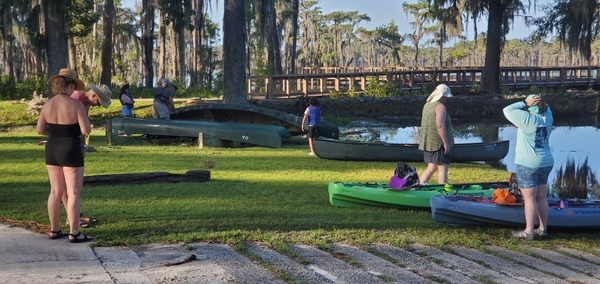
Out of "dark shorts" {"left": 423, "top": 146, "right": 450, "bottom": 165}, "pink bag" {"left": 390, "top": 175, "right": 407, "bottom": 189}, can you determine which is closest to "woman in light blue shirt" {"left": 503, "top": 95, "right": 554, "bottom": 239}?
"pink bag" {"left": 390, "top": 175, "right": 407, "bottom": 189}

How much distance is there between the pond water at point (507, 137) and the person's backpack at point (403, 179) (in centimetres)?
650

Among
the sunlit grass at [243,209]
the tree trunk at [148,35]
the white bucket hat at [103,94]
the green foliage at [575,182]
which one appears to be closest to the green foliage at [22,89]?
the tree trunk at [148,35]

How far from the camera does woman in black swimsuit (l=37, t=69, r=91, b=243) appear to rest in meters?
6.22

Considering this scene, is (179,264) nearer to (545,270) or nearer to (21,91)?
A: (545,270)

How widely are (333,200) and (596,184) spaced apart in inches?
272

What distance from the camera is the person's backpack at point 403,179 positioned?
8.44 metres

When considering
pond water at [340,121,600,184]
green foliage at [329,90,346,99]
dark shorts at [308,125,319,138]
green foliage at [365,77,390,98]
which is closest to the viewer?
dark shorts at [308,125,319,138]

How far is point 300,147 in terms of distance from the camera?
17.3 metres

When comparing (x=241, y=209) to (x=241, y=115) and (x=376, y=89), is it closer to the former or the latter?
(x=241, y=115)

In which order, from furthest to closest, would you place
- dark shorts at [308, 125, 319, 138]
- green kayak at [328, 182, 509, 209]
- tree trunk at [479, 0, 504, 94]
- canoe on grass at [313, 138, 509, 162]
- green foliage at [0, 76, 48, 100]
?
1. tree trunk at [479, 0, 504, 94]
2. green foliage at [0, 76, 48, 100]
3. dark shorts at [308, 125, 319, 138]
4. canoe on grass at [313, 138, 509, 162]
5. green kayak at [328, 182, 509, 209]

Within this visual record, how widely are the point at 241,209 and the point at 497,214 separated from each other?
9.46 feet

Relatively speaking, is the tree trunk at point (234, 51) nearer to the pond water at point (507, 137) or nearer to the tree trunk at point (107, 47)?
the pond water at point (507, 137)

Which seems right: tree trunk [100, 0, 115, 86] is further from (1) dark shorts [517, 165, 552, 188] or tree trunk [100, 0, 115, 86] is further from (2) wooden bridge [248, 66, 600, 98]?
(1) dark shorts [517, 165, 552, 188]

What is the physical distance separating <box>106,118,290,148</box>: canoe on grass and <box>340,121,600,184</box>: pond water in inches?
172
